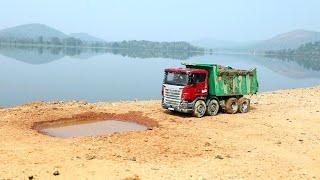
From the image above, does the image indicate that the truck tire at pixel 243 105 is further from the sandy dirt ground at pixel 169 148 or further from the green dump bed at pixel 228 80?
the sandy dirt ground at pixel 169 148

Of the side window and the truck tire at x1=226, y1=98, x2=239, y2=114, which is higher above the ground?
the side window

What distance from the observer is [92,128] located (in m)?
20.5

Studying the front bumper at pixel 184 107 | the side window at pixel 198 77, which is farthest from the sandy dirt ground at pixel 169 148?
the side window at pixel 198 77

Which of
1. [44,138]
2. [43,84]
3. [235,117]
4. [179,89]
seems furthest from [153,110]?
[43,84]

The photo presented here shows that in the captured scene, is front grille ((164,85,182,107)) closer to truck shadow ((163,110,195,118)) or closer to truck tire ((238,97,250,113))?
truck shadow ((163,110,195,118))

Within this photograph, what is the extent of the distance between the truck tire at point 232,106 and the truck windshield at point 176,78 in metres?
3.56

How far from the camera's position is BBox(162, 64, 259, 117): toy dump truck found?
75.8 ft

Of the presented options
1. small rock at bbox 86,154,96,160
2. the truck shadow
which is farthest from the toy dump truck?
small rock at bbox 86,154,96,160

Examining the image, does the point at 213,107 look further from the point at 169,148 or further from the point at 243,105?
the point at 169,148

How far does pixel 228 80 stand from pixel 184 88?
3373 mm

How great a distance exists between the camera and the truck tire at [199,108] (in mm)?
23344

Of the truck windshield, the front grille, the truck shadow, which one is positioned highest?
the truck windshield

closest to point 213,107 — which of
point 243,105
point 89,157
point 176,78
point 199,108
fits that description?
point 199,108

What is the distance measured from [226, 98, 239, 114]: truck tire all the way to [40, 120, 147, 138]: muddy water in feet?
20.0
